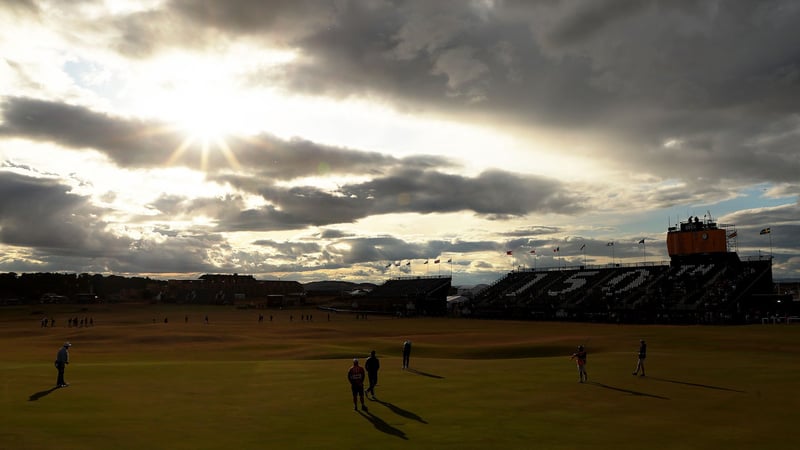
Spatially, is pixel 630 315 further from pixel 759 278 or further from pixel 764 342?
pixel 764 342

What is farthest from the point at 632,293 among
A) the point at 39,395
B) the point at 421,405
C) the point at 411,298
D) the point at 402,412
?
the point at 39,395

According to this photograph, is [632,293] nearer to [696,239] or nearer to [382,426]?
[696,239]

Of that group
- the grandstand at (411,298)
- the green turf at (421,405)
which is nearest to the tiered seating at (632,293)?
the grandstand at (411,298)

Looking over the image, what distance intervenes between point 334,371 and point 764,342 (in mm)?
42952

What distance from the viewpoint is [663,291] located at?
9750cm

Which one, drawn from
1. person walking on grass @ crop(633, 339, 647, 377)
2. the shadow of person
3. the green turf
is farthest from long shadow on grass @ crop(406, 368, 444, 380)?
the shadow of person

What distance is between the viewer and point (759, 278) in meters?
89.8

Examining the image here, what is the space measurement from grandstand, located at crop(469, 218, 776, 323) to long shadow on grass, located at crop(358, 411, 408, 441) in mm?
76955

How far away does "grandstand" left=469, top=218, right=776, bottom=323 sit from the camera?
8631cm

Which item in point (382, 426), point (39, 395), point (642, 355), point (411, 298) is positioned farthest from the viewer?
point (411, 298)

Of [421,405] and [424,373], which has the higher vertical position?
[421,405]

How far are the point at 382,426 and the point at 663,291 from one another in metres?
91.8

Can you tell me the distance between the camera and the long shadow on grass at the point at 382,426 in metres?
17.8

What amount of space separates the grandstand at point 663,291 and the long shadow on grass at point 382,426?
252ft
